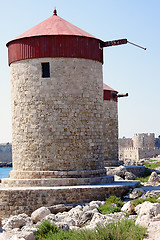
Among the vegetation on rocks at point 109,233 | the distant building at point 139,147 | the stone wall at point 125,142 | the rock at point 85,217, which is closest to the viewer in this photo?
the vegetation on rocks at point 109,233

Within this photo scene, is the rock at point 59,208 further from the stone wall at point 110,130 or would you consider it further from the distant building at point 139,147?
the distant building at point 139,147

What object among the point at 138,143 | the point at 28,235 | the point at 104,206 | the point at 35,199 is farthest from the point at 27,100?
the point at 138,143

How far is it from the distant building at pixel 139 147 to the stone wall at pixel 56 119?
27.7 meters

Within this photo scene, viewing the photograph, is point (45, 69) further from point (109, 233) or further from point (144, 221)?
point (109, 233)

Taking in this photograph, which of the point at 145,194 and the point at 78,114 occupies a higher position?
the point at 78,114

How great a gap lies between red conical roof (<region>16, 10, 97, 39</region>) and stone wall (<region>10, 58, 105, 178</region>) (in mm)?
917

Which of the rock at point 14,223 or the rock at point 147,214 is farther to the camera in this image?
the rock at point 14,223

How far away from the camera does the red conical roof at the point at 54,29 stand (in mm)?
14391

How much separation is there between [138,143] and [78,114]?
33.8m

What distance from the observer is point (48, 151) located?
1393cm

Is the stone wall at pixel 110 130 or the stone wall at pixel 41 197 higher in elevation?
the stone wall at pixel 110 130


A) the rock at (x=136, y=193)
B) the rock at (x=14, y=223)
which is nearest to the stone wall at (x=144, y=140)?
the rock at (x=136, y=193)

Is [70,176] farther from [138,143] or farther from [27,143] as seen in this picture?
[138,143]

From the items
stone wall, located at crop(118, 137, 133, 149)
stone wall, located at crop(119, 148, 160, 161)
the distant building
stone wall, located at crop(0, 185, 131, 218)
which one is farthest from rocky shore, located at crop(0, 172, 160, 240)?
stone wall, located at crop(118, 137, 133, 149)
